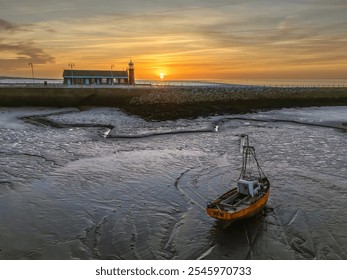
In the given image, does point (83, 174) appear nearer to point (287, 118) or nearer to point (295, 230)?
point (295, 230)

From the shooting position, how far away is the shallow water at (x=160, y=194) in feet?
54.9

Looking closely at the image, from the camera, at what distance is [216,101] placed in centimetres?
7481

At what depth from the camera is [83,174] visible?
93.9ft

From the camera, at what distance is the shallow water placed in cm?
1673

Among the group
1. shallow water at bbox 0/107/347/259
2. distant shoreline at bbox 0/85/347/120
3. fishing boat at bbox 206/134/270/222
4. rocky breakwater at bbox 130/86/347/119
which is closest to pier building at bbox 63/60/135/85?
distant shoreline at bbox 0/85/347/120

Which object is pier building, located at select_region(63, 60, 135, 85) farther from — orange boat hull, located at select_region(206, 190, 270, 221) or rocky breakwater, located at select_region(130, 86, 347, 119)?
orange boat hull, located at select_region(206, 190, 270, 221)

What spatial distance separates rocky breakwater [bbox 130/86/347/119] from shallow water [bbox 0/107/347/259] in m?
18.3

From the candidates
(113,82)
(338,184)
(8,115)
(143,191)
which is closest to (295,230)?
(338,184)

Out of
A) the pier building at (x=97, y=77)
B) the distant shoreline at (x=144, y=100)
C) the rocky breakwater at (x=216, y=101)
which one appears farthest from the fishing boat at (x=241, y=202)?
the pier building at (x=97, y=77)

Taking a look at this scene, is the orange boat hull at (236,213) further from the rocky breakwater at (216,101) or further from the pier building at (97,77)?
the pier building at (97,77)

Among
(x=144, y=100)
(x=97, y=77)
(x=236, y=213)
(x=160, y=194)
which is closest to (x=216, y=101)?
(x=144, y=100)

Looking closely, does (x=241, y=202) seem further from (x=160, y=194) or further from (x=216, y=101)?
(x=216, y=101)

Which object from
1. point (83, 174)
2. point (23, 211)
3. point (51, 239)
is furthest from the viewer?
point (83, 174)
